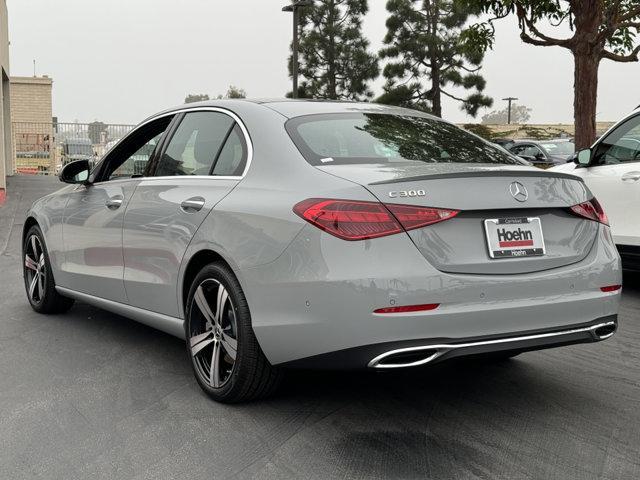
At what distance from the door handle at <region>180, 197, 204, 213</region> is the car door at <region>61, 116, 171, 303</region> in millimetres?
819

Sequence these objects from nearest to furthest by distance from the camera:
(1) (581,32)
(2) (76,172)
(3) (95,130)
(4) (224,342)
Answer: (4) (224,342) < (2) (76,172) < (1) (581,32) < (3) (95,130)

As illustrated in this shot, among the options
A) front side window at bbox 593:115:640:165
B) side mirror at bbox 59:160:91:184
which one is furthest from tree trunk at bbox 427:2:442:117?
side mirror at bbox 59:160:91:184

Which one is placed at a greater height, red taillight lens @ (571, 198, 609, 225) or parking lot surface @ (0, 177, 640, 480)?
red taillight lens @ (571, 198, 609, 225)

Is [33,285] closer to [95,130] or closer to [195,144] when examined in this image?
[195,144]

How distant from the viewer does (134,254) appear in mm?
5098

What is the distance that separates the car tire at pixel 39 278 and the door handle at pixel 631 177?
16.5 feet

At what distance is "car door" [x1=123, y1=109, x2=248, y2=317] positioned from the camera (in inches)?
177

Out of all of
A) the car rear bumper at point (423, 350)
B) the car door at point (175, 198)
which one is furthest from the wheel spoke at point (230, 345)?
the car door at point (175, 198)

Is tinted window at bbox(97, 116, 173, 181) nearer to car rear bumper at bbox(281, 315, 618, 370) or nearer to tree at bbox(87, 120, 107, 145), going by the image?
car rear bumper at bbox(281, 315, 618, 370)

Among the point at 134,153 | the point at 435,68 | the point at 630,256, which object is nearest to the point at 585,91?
the point at 630,256

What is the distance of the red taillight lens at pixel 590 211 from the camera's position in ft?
13.3

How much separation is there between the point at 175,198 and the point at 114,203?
34.2 inches

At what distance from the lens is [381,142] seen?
14.3 feet

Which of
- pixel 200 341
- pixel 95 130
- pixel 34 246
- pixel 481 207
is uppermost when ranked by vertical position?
pixel 95 130
